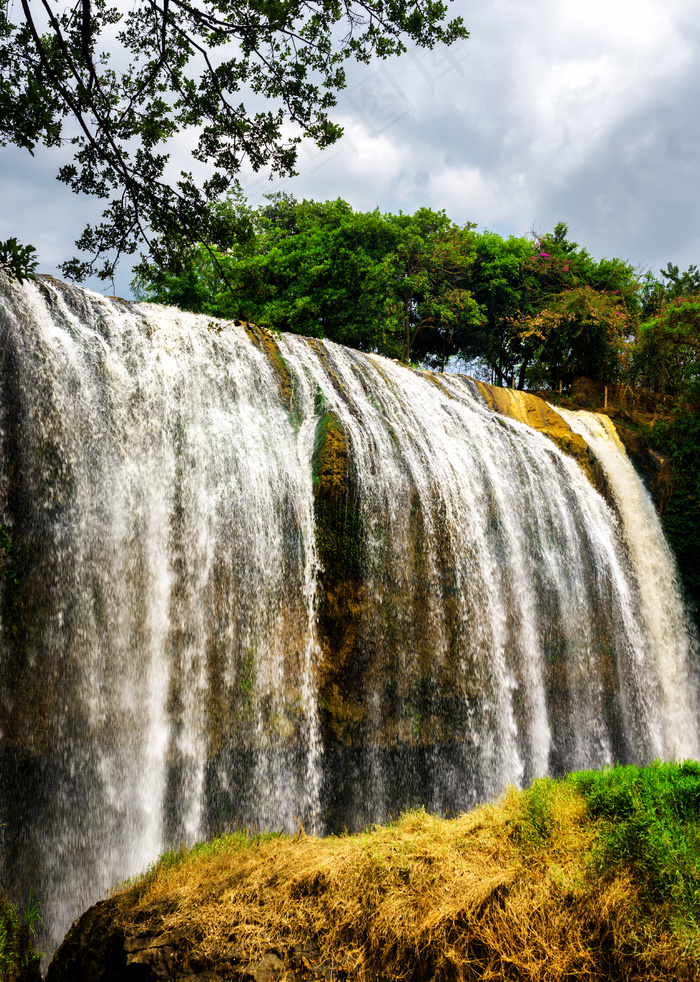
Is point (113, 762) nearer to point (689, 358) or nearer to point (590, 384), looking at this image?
point (689, 358)

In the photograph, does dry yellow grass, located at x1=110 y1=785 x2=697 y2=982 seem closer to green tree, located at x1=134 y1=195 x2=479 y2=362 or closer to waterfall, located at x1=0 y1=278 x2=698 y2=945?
waterfall, located at x1=0 y1=278 x2=698 y2=945

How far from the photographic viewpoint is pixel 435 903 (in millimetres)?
3404

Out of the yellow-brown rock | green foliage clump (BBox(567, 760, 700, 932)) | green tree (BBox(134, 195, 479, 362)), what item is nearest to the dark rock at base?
green foliage clump (BBox(567, 760, 700, 932))

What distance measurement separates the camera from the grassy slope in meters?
3.06

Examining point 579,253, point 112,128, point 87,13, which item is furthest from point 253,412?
point 579,253

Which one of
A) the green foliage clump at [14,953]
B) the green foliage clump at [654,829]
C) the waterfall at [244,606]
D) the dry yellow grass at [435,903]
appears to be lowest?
the green foliage clump at [14,953]

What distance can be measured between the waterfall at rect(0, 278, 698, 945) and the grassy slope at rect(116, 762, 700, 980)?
2.60m

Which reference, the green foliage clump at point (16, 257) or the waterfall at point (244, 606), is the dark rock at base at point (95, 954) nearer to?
the waterfall at point (244, 606)

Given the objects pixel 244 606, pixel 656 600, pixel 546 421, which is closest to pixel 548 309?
pixel 546 421

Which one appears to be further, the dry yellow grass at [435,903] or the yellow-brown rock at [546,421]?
the yellow-brown rock at [546,421]

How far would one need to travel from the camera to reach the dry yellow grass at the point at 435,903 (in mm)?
3068

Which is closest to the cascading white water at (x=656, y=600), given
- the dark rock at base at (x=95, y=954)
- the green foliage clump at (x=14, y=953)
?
the dark rock at base at (x=95, y=954)

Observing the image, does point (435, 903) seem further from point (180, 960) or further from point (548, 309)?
point (548, 309)

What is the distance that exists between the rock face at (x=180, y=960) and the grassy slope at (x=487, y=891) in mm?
37
